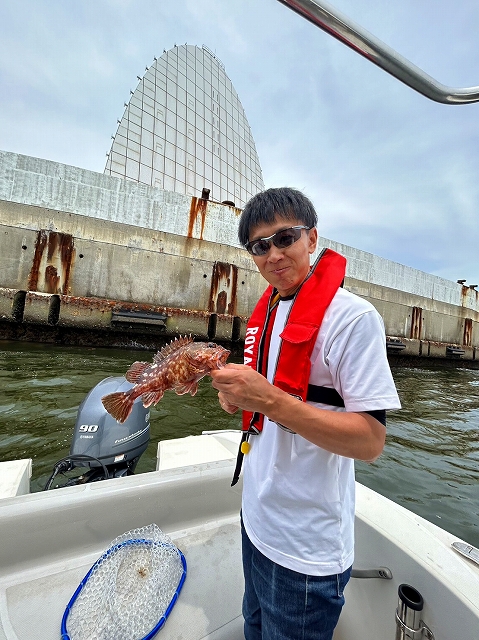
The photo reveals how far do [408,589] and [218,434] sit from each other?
101 inches

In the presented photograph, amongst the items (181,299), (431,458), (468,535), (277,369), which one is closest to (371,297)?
(181,299)

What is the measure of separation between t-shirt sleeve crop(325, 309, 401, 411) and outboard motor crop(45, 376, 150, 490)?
2557 mm

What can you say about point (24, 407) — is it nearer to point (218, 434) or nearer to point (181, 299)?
point (218, 434)

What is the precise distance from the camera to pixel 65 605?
2002 mm

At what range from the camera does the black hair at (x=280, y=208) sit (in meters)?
A: 1.50

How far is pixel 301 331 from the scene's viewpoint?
1353 mm

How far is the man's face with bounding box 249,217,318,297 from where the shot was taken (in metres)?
1.50

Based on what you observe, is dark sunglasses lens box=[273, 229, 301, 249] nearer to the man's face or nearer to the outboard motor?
the man's face

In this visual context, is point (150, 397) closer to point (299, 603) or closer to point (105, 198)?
point (299, 603)

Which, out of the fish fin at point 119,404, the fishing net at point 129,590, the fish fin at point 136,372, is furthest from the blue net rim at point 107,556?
the fish fin at point 136,372

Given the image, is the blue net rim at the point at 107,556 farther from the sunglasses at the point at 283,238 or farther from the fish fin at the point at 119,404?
the sunglasses at the point at 283,238

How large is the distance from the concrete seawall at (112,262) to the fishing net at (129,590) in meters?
9.38

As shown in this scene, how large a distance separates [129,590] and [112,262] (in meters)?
11.3

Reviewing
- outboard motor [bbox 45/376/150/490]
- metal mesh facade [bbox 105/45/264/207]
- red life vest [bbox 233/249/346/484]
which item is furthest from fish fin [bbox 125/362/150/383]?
metal mesh facade [bbox 105/45/264/207]
